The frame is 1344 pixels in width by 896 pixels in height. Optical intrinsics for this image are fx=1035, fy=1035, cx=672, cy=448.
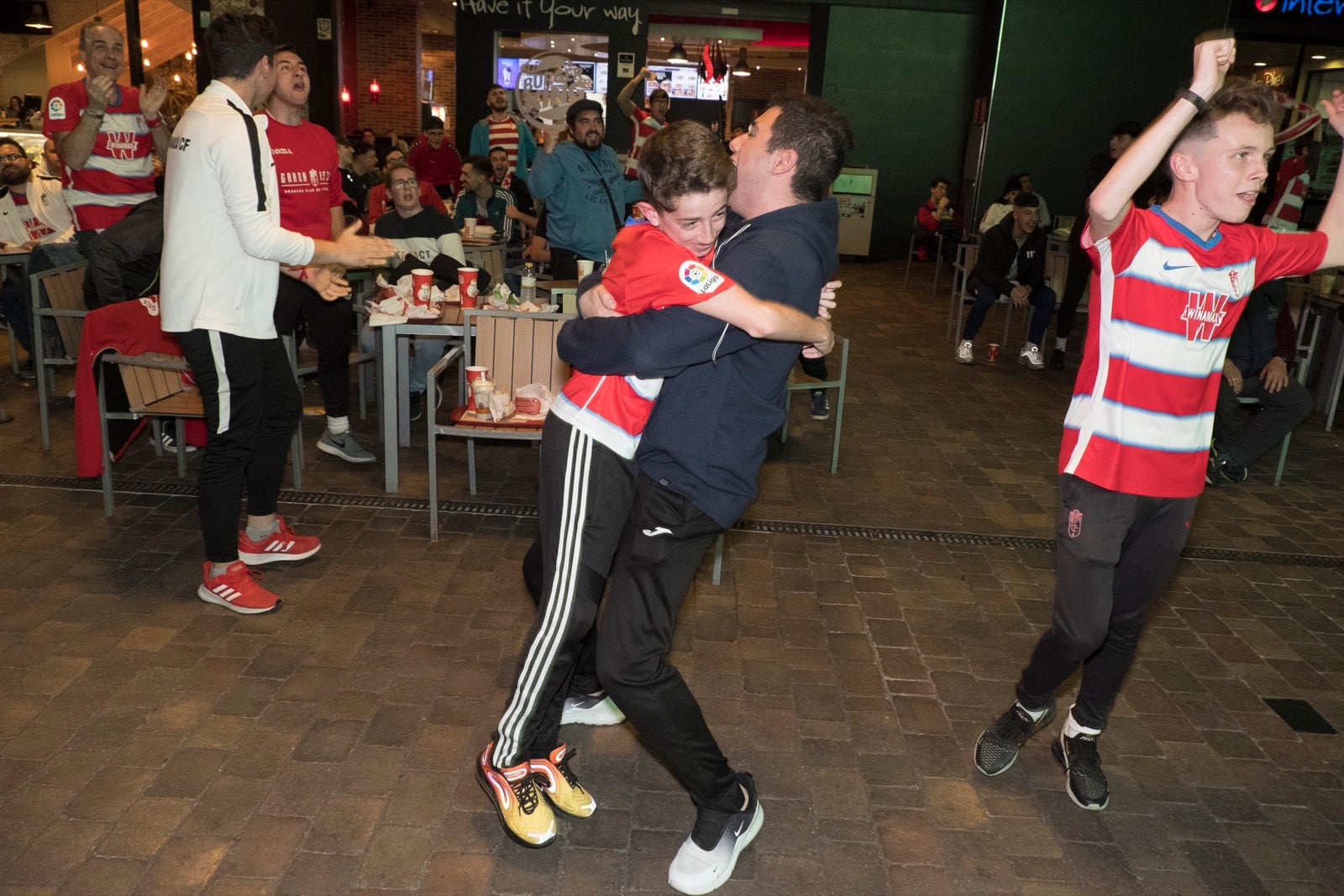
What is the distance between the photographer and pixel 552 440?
2287 millimetres

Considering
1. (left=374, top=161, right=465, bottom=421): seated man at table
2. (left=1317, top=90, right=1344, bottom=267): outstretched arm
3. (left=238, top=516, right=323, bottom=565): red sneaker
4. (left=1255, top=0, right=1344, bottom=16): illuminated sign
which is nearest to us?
(left=1317, top=90, right=1344, bottom=267): outstretched arm

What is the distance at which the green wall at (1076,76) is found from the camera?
532 inches

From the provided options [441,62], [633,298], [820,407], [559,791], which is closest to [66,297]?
[559,791]

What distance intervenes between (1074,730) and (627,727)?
1299 mm

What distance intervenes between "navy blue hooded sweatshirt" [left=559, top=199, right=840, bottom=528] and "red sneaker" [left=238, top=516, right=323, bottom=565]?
7.71ft

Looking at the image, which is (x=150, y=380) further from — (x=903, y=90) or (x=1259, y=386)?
(x=903, y=90)

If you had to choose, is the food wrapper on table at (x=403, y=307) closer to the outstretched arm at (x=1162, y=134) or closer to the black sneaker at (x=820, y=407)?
the black sneaker at (x=820, y=407)

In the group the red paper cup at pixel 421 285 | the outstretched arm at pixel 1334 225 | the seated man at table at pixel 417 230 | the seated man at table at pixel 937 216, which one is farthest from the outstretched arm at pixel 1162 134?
the seated man at table at pixel 937 216

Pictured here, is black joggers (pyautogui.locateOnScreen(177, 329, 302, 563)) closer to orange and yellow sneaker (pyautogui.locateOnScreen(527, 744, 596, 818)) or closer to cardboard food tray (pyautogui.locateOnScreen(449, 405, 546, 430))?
cardboard food tray (pyautogui.locateOnScreen(449, 405, 546, 430))

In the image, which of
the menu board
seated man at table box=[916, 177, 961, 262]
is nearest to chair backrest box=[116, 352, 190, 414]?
seated man at table box=[916, 177, 961, 262]

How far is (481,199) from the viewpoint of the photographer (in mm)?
8727

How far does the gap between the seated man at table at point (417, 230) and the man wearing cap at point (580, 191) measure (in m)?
0.87

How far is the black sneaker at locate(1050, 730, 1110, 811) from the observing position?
288 centimetres

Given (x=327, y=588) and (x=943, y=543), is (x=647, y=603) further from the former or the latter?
(x=943, y=543)
